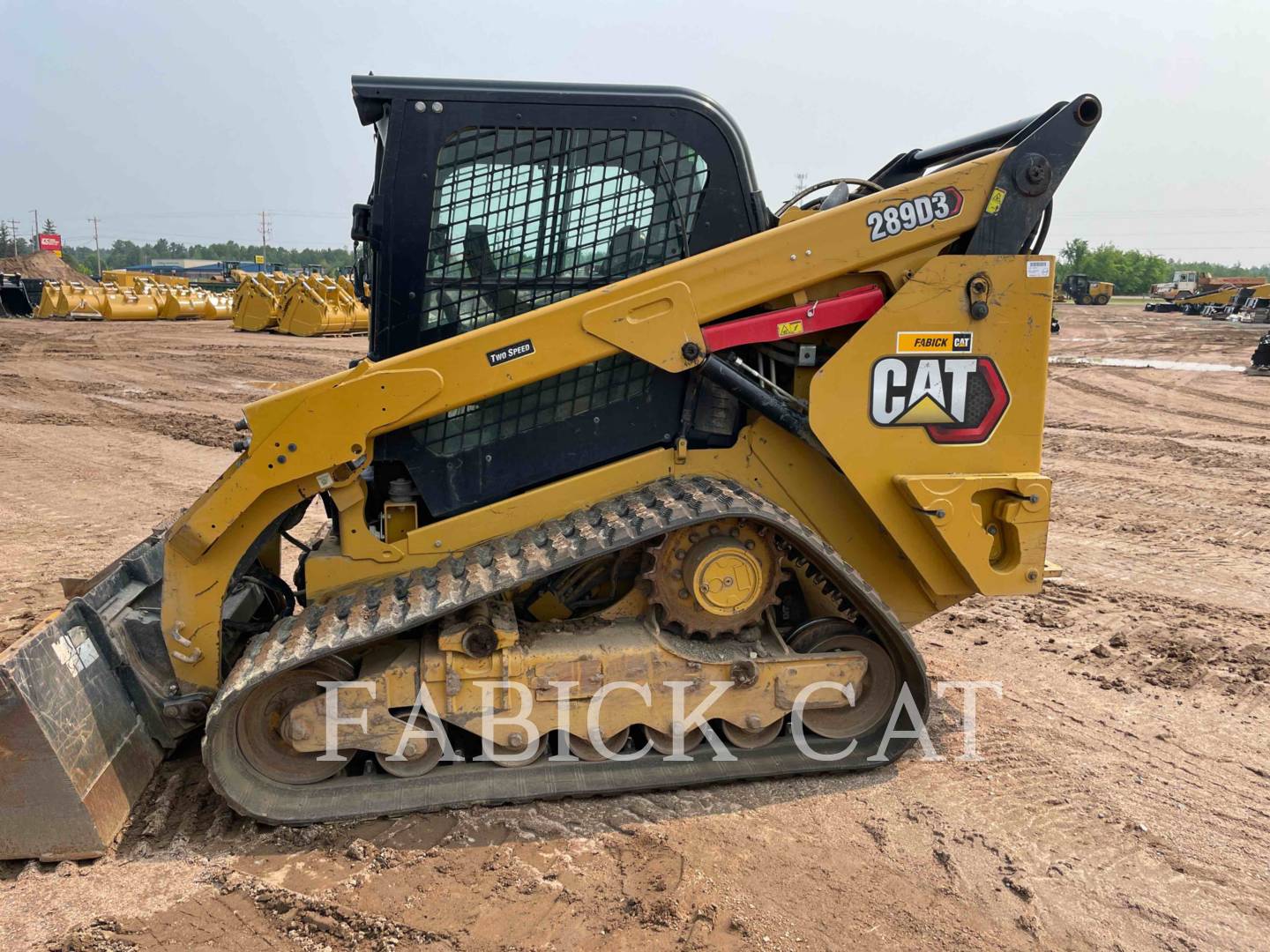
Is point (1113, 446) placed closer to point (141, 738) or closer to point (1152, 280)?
point (141, 738)

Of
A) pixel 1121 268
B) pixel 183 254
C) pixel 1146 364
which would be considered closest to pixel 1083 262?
pixel 1121 268

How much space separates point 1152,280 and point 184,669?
94.9 m

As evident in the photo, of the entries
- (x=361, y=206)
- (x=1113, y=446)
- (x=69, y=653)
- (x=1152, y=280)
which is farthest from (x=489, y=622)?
(x=1152, y=280)

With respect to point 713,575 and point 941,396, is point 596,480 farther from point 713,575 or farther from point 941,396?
point 941,396

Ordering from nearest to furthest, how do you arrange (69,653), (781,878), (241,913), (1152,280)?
(241,913) < (781,878) < (69,653) < (1152,280)

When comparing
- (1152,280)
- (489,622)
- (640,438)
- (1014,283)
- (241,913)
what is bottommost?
(241,913)

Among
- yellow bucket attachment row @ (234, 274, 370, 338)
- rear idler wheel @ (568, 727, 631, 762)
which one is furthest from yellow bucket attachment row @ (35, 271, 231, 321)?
rear idler wheel @ (568, 727, 631, 762)

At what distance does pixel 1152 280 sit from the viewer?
82.6 meters

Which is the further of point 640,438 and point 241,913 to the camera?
point 640,438

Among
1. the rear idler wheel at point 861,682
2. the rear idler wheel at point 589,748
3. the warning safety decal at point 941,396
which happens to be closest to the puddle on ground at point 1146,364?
the warning safety decal at point 941,396

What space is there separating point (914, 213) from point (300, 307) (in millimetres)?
23252

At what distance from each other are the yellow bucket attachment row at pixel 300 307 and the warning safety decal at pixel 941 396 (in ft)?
71.1

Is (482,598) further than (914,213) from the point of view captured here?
No

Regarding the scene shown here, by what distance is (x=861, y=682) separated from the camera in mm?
3656
